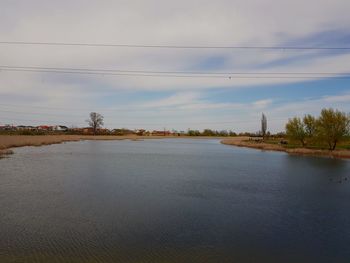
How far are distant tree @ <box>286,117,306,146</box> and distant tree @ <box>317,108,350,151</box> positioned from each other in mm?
7966

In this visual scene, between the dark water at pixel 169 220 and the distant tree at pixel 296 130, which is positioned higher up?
the distant tree at pixel 296 130

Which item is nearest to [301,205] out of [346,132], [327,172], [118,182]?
[118,182]

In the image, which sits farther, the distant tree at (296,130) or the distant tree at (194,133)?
the distant tree at (194,133)

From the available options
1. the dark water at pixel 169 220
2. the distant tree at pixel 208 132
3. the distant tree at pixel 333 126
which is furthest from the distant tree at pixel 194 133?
the dark water at pixel 169 220

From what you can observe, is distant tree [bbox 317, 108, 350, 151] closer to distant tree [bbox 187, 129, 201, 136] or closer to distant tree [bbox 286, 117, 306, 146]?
distant tree [bbox 286, 117, 306, 146]

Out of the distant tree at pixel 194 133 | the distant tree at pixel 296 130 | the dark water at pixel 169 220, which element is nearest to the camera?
the dark water at pixel 169 220

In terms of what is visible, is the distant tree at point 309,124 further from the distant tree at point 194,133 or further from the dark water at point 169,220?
the distant tree at point 194,133

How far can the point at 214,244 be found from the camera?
8789 millimetres

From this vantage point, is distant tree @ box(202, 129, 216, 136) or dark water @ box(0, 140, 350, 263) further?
distant tree @ box(202, 129, 216, 136)

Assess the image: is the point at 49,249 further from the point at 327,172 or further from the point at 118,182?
the point at 327,172

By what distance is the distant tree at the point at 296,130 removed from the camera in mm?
53581

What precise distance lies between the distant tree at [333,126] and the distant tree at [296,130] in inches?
314

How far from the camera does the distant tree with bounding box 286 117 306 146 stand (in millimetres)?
53581

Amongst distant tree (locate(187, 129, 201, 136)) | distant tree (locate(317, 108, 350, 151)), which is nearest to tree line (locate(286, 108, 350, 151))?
distant tree (locate(317, 108, 350, 151))
